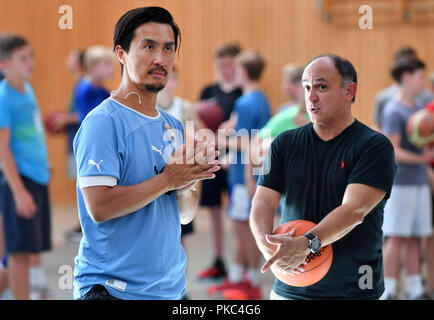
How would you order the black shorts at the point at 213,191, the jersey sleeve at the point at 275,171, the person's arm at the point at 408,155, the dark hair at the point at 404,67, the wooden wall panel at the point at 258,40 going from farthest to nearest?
the wooden wall panel at the point at 258,40, the black shorts at the point at 213,191, the dark hair at the point at 404,67, the person's arm at the point at 408,155, the jersey sleeve at the point at 275,171

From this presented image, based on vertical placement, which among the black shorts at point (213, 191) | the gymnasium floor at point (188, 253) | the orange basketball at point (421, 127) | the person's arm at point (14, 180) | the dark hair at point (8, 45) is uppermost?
the dark hair at point (8, 45)

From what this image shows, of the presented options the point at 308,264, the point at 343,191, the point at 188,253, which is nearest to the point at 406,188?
the point at 343,191

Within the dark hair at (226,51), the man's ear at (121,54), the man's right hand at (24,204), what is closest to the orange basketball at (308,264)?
the man's ear at (121,54)

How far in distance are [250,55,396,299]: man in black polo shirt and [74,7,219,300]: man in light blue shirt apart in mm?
404

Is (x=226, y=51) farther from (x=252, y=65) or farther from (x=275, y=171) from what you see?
(x=275, y=171)

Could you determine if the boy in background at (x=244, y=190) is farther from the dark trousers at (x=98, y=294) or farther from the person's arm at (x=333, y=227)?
the dark trousers at (x=98, y=294)

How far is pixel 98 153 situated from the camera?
1.59 meters

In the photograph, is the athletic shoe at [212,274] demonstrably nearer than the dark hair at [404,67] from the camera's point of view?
No

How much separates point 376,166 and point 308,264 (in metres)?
0.40

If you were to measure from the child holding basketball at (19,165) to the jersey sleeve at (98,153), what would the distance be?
1.96m

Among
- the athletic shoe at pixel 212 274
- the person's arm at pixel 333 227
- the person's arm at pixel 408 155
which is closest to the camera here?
the person's arm at pixel 333 227

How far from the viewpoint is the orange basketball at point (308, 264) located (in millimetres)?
1921

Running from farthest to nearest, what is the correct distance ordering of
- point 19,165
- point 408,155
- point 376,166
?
1. point 408,155
2. point 19,165
3. point 376,166

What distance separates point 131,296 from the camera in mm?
1678
